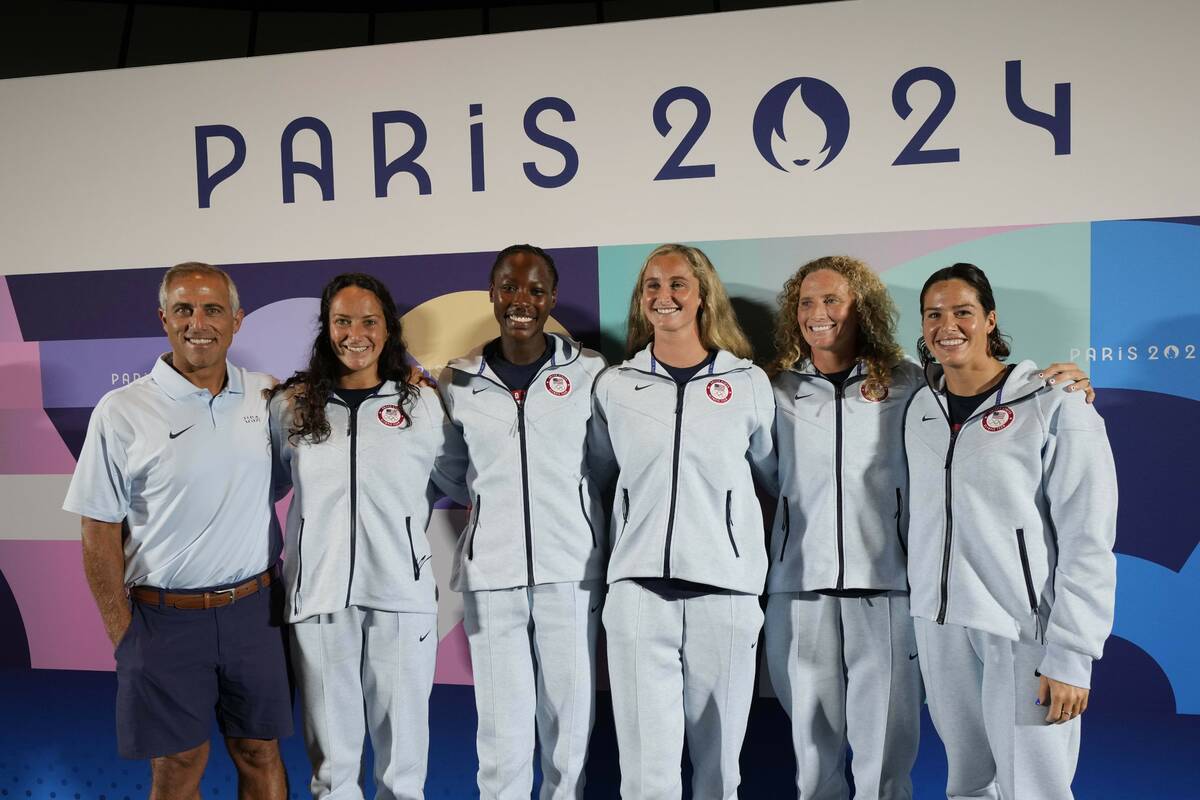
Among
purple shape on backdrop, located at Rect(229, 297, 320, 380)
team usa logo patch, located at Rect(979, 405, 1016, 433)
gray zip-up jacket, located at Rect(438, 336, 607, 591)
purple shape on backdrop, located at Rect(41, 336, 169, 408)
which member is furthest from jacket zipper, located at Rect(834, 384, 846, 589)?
purple shape on backdrop, located at Rect(41, 336, 169, 408)

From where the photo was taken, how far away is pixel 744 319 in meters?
2.90

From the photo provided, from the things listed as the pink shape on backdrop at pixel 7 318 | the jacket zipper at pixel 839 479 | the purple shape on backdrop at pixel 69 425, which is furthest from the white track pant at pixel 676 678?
the pink shape on backdrop at pixel 7 318

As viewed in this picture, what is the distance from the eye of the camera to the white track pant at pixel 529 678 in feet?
8.23

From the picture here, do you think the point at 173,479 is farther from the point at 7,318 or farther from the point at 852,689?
the point at 852,689

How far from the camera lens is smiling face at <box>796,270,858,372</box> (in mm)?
2465

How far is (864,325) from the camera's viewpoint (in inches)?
99.5

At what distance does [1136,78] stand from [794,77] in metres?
1.04

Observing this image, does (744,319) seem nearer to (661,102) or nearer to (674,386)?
(674,386)

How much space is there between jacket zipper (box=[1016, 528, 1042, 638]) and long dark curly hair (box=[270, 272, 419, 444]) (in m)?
1.67

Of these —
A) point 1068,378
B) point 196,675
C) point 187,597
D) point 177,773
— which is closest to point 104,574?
point 187,597

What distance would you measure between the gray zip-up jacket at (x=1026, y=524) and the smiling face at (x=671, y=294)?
74 centimetres

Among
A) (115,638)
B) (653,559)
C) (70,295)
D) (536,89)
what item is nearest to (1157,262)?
(653,559)

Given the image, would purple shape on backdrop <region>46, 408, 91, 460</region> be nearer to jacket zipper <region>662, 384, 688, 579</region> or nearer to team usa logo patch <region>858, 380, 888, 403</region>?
jacket zipper <region>662, 384, 688, 579</region>

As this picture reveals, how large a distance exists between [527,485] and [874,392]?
1019mm
